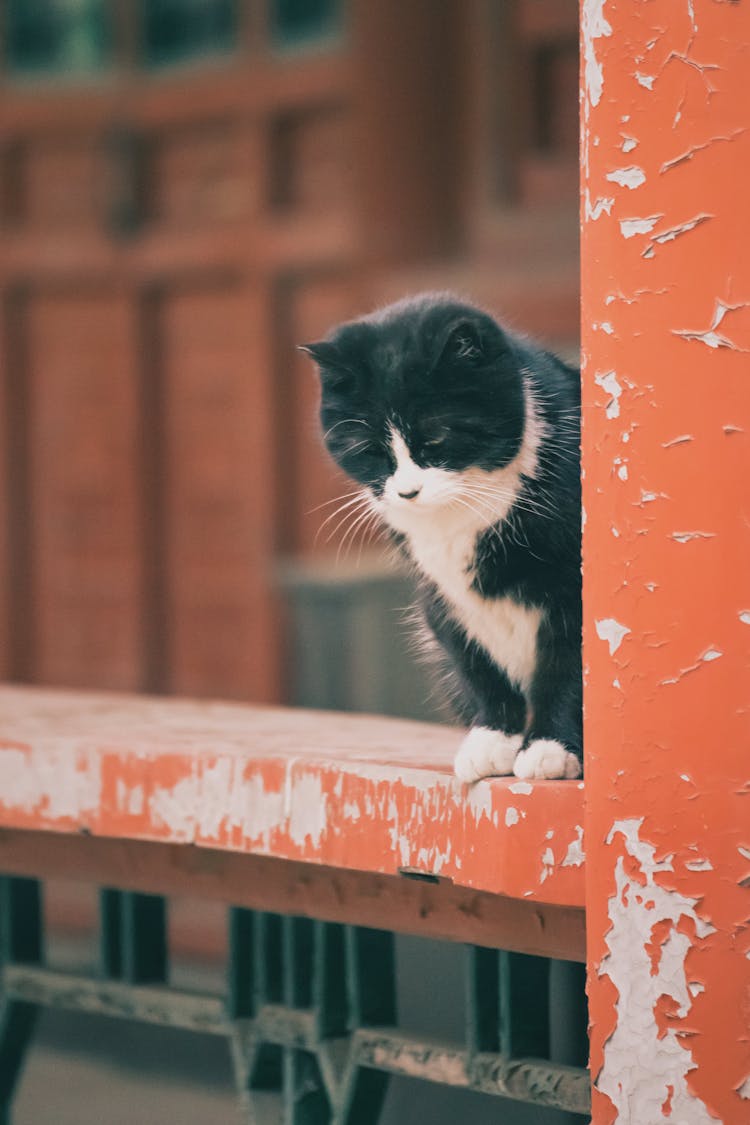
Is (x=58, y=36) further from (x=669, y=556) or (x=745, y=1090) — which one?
(x=745, y=1090)

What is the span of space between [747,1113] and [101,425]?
448cm

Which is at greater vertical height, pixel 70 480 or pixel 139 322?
pixel 139 322

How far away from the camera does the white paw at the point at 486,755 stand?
1435mm

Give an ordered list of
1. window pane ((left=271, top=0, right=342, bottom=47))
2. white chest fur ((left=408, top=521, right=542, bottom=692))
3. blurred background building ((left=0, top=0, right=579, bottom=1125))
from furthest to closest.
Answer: window pane ((left=271, top=0, right=342, bottom=47)), blurred background building ((left=0, top=0, right=579, bottom=1125)), white chest fur ((left=408, top=521, right=542, bottom=692))

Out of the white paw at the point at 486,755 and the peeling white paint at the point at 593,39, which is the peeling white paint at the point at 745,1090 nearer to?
the white paw at the point at 486,755

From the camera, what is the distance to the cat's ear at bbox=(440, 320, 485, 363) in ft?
5.78

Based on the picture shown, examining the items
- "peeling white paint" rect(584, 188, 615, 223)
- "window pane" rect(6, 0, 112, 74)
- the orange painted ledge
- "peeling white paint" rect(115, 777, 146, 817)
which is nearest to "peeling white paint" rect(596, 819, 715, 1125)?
the orange painted ledge

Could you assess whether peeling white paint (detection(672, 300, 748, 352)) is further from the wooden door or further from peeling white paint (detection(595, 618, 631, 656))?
the wooden door

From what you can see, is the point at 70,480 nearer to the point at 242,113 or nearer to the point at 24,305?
the point at 24,305

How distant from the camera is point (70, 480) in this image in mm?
5426

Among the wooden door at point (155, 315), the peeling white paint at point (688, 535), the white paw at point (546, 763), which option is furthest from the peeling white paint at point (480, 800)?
the wooden door at point (155, 315)

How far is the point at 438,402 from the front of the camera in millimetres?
1797

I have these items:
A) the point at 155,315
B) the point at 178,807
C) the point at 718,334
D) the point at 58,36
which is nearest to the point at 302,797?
the point at 178,807

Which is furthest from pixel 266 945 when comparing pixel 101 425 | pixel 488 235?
pixel 101 425
